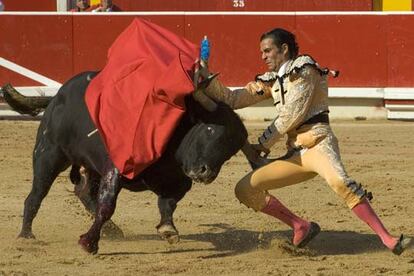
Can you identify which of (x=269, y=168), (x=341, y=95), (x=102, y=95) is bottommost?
(x=341, y=95)

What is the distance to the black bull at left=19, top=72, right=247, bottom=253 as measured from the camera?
5539 millimetres

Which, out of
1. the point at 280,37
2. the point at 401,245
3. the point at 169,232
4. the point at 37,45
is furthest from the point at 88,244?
the point at 37,45

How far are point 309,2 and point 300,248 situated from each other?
10.2 m

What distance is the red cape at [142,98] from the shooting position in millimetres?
5570

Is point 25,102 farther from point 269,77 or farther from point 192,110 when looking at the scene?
Answer: point 269,77

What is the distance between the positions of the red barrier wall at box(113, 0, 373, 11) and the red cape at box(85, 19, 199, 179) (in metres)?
9.97

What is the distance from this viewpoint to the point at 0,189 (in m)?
8.06

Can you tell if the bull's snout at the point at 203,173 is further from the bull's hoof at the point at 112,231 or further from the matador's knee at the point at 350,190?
the bull's hoof at the point at 112,231

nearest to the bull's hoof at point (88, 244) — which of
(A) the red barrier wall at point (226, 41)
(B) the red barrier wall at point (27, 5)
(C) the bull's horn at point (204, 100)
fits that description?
(C) the bull's horn at point (204, 100)

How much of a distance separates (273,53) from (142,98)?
0.69m

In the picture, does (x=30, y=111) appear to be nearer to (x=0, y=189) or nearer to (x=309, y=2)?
(x=0, y=189)

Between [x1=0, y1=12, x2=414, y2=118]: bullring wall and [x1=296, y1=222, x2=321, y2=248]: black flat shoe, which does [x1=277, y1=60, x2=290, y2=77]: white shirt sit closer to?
[x1=296, y1=222, x2=321, y2=248]: black flat shoe

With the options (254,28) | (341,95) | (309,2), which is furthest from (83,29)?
(309,2)

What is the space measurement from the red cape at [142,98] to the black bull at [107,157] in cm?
9
